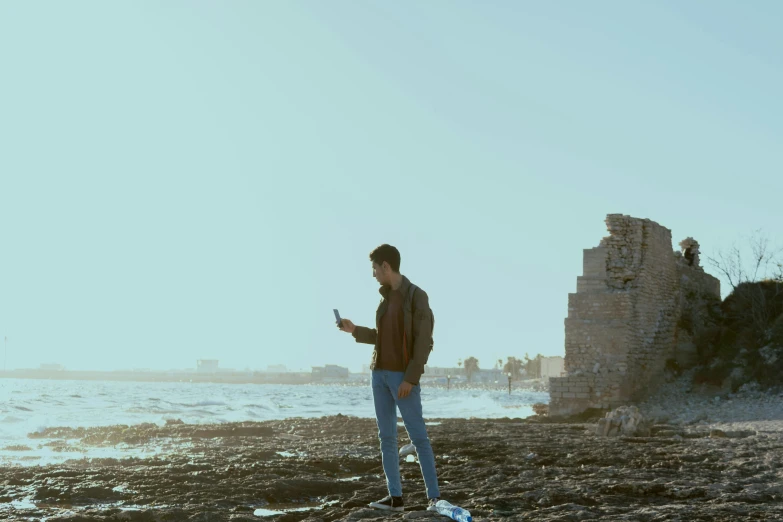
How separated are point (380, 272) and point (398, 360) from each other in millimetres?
572

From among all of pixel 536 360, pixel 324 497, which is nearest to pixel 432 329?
pixel 324 497

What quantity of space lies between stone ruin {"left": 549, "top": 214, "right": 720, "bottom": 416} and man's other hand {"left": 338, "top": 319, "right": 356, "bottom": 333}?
12.9 m

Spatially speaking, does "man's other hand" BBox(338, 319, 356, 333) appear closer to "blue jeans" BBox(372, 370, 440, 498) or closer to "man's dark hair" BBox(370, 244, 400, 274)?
"blue jeans" BBox(372, 370, 440, 498)

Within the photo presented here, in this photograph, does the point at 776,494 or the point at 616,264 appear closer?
the point at 776,494

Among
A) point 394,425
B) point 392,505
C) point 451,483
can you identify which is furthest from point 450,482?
point 394,425

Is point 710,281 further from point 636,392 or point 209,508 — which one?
point 209,508

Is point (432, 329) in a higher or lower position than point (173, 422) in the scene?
higher

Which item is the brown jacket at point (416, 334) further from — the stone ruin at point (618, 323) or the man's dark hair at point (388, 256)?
the stone ruin at point (618, 323)

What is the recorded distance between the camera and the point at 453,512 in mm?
4961

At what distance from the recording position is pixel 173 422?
18.4 meters

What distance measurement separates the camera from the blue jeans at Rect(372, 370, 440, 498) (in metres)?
5.25

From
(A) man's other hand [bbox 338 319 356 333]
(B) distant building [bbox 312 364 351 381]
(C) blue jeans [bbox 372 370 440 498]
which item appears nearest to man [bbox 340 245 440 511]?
(C) blue jeans [bbox 372 370 440 498]

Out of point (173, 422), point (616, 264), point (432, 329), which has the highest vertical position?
point (616, 264)

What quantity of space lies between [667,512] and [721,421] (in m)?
10.5
